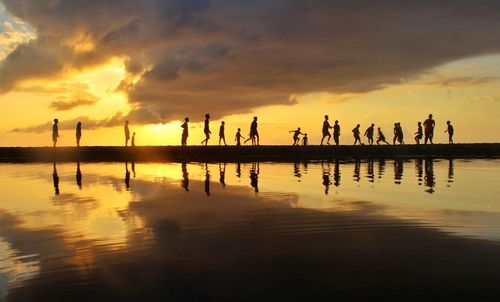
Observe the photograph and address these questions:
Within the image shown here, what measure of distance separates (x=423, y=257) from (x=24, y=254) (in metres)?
6.52

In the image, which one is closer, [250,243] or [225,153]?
[250,243]

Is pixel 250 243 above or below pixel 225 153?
below

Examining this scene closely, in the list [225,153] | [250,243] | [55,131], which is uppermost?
[55,131]

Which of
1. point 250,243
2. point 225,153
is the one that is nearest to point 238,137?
point 225,153

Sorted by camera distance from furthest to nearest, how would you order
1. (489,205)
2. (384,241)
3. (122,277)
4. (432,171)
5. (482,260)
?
(432,171)
(489,205)
(384,241)
(482,260)
(122,277)

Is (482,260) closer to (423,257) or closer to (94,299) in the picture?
(423,257)

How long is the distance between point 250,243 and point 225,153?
29.0 metres

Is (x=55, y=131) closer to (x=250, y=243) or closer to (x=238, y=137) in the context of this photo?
(x=238, y=137)

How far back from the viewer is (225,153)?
38.2 m

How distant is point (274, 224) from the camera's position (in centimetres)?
1106

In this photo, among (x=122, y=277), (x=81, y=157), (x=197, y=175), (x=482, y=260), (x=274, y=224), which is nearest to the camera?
(x=122, y=277)

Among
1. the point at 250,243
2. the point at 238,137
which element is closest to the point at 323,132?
the point at 238,137

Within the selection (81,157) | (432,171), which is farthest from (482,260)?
(81,157)

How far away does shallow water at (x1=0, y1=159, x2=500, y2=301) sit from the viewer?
6816mm
